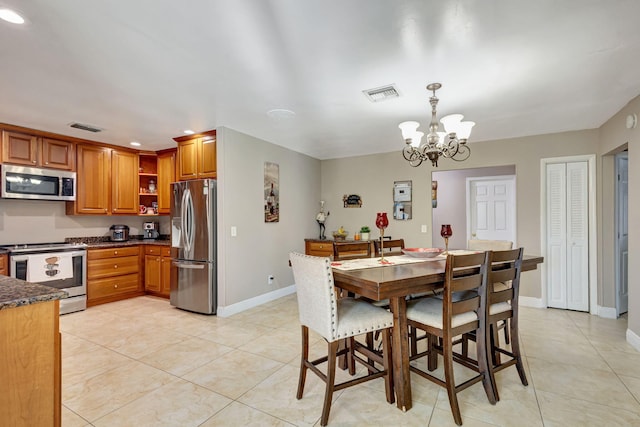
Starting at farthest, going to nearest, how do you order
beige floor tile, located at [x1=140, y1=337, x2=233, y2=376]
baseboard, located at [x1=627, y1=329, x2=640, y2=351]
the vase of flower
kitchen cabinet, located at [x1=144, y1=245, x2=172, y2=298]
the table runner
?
the vase of flower < kitchen cabinet, located at [x1=144, y1=245, x2=172, y2=298] < baseboard, located at [x1=627, y1=329, x2=640, y2=351] < beige floor tile, located at [x1=140, y1=337, x2=233, y2=376] < the table runner

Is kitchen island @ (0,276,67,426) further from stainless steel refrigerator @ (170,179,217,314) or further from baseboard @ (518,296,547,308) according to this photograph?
baseboard @ (518,296,547,308)

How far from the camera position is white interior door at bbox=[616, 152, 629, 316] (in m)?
3.76

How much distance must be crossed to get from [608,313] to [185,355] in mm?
4863

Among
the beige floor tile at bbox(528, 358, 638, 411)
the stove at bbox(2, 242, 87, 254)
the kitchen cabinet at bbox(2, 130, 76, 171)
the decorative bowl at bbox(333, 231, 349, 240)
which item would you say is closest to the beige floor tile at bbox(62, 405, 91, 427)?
the stove at bbox(2, 242, 87, 254)

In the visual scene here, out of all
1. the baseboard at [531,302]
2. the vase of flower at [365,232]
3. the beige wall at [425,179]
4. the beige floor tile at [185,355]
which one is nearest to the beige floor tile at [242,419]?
the beige floor tile at [185,355]

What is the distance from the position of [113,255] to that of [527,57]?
535 centimetres

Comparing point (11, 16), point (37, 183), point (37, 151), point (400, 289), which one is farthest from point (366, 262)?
point (37, 151)

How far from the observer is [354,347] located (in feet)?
7.59

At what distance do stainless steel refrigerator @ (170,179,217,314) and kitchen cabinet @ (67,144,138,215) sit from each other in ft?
4.36

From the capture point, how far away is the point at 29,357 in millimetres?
1270

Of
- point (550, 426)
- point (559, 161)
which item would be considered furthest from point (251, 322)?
point (559, 161)

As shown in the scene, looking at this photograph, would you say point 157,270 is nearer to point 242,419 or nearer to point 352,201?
point 352,201

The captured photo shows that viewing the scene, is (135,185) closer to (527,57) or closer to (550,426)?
(527,57)

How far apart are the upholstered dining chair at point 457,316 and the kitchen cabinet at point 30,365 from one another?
193cm
